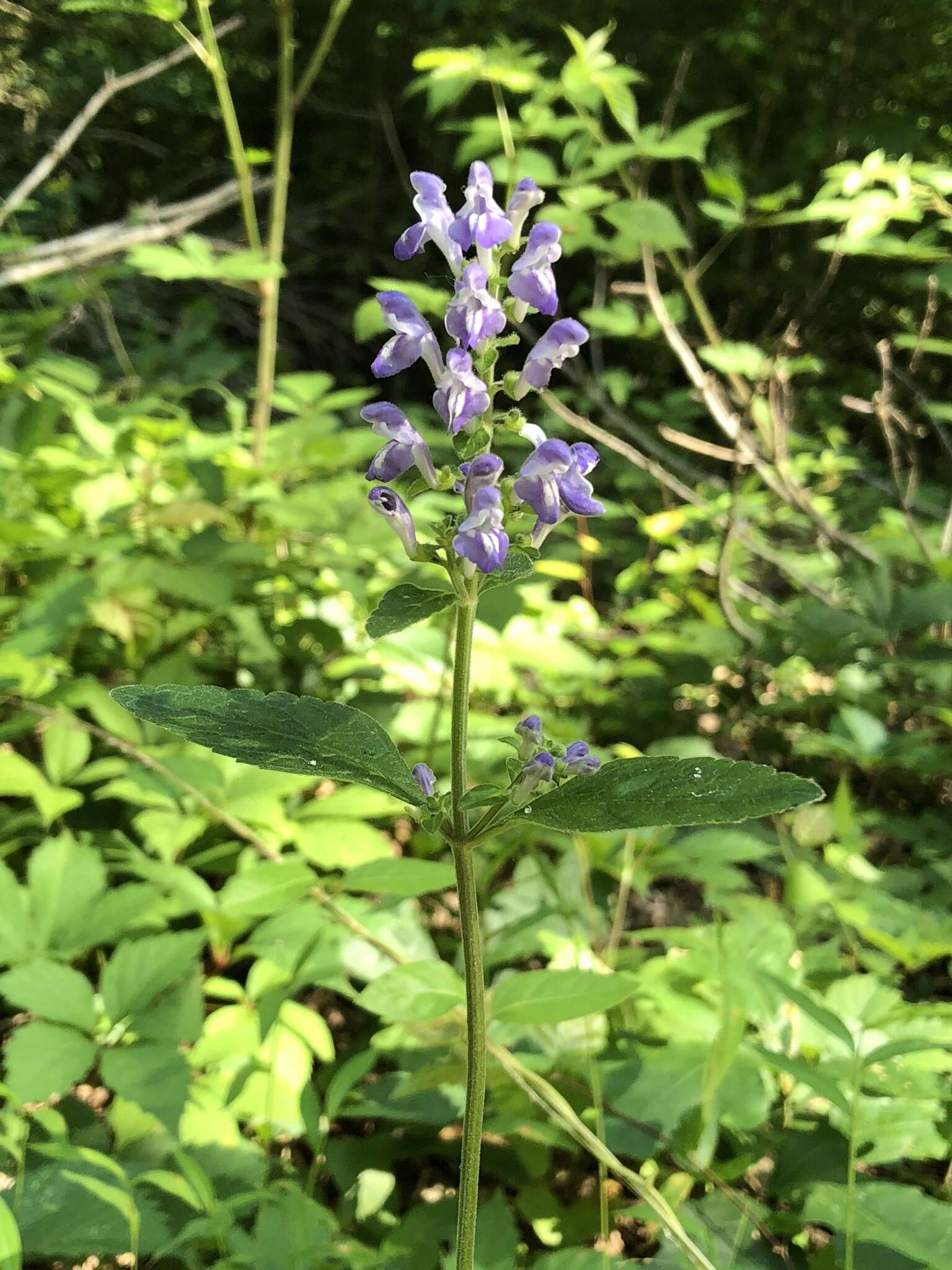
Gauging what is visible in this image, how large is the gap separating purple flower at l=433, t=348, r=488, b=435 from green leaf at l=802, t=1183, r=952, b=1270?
104 centimetres

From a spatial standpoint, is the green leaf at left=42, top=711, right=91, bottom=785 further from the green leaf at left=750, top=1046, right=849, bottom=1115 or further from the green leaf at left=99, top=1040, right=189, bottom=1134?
the green leaf at left=750, top=1046, right=849, bottom=1115

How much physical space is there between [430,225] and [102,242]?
10.1 feet

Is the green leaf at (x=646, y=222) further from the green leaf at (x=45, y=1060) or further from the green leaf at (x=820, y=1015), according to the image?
the green leaf at (x=45, y=1060)

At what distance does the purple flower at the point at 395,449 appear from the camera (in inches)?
32.7

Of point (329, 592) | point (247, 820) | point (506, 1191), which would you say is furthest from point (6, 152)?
point (506, 1191)

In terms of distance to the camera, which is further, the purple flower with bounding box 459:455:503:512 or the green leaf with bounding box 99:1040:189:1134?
the green leaf with bounding box 99:1040:189:1134

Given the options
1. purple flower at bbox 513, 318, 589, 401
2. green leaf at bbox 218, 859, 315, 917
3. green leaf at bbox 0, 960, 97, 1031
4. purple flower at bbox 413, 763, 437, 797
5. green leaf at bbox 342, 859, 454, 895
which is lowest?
green leaf at bbox 0, 960, 97, 1031

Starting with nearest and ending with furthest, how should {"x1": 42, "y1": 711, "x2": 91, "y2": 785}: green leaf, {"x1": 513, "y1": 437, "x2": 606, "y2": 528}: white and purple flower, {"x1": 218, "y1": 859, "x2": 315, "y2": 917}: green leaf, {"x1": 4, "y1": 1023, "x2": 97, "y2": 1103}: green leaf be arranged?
{"x1": 513, "y1": 437, "x2": 606, "y2": 528}: white and purple flower → {"x1": 4, "y1": 1023, "x2": 97, "y2": 1103}: green leaf → {"x1": 218, "y1": 859, "x2": 315, "y2": 917}: green leaf → {"x1": 42, "y1": 711, "x2": 91, "y2": 785}: green leaf

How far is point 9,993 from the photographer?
3.59 feet

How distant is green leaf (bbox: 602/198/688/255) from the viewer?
7.14 ft

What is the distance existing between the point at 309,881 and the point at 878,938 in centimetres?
99

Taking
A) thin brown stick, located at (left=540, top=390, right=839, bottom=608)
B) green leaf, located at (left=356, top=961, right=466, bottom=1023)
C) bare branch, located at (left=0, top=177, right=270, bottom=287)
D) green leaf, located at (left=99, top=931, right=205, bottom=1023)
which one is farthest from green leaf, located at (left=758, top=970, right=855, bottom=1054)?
bare branch, located at (left=0, top=177, right=270, bottom=287)

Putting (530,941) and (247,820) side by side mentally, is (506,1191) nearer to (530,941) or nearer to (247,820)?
(530,941)

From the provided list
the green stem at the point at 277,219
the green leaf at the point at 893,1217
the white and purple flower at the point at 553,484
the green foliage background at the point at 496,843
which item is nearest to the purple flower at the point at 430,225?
the white and purple flower at the point at 553,484
